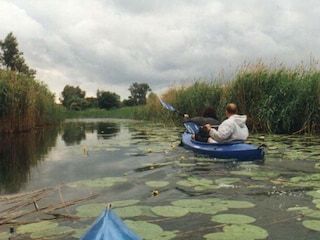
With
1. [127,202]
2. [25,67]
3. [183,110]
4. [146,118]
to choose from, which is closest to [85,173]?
[127,202]

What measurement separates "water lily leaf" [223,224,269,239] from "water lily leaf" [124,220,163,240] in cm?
57

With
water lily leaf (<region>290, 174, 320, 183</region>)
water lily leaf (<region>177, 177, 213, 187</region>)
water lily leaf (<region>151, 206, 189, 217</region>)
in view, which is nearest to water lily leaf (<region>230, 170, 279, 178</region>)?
water lily leaf (<region>290, 174, 320, 183</region>)

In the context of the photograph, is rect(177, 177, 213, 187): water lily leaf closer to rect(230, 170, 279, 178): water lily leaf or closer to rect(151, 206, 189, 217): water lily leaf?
rect(230, 170, 279, 178): water lily leaf

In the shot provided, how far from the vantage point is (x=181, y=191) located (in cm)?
448

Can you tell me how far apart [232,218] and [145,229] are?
0.83 m

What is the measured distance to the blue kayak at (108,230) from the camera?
1.31 meters

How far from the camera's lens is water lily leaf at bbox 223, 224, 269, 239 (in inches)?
110

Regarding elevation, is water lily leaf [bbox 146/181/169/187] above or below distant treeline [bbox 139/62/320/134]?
below

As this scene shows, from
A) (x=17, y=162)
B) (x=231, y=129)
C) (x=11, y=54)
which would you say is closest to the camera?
(x=231, y=129)

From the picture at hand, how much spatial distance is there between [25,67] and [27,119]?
20939 mm

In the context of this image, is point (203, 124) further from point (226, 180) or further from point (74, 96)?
point (74, 96)

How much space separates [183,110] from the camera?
17188mm

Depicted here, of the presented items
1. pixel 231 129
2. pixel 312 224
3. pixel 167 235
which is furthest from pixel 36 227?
pixel 231 129

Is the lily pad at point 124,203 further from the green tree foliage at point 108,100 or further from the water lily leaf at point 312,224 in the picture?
the green tree foliage at point 108,100
